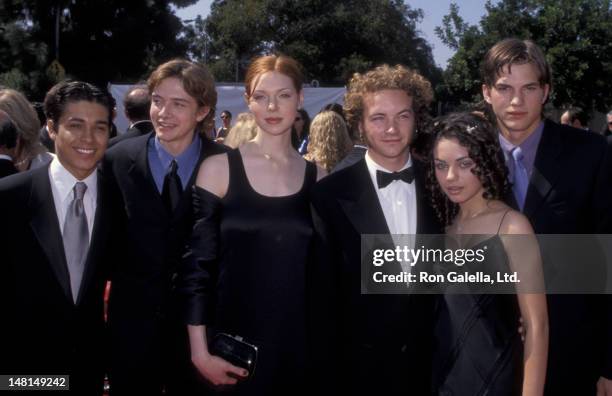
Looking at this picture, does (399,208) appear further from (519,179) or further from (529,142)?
(529,142)

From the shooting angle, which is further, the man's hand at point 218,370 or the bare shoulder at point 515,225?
the man's hand at point 218,370

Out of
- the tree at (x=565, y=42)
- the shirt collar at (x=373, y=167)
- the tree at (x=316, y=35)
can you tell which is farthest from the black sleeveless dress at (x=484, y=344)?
the tree at (x=316, y=35)

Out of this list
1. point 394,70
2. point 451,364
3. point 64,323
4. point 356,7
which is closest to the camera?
point 451,364

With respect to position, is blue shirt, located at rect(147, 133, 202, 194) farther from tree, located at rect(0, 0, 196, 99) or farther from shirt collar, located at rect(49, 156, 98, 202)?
tree, located at rect(0, 0, 196, 99)

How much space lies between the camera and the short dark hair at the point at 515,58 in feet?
10.2

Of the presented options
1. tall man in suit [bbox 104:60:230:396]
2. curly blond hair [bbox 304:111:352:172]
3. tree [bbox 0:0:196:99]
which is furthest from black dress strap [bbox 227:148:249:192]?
tree [bbox 0:0:196:99]

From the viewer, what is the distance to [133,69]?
94.2 ft

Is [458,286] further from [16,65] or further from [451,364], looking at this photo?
[16,65]

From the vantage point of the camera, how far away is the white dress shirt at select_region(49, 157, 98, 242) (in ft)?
9.30

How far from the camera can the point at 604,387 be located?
286 cm

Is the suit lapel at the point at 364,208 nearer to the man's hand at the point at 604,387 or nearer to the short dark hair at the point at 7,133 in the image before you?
the man's hand at the point at 604,387

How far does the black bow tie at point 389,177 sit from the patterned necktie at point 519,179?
52cm

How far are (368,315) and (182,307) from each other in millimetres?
828

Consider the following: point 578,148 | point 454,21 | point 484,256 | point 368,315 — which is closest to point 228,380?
point 368,315
